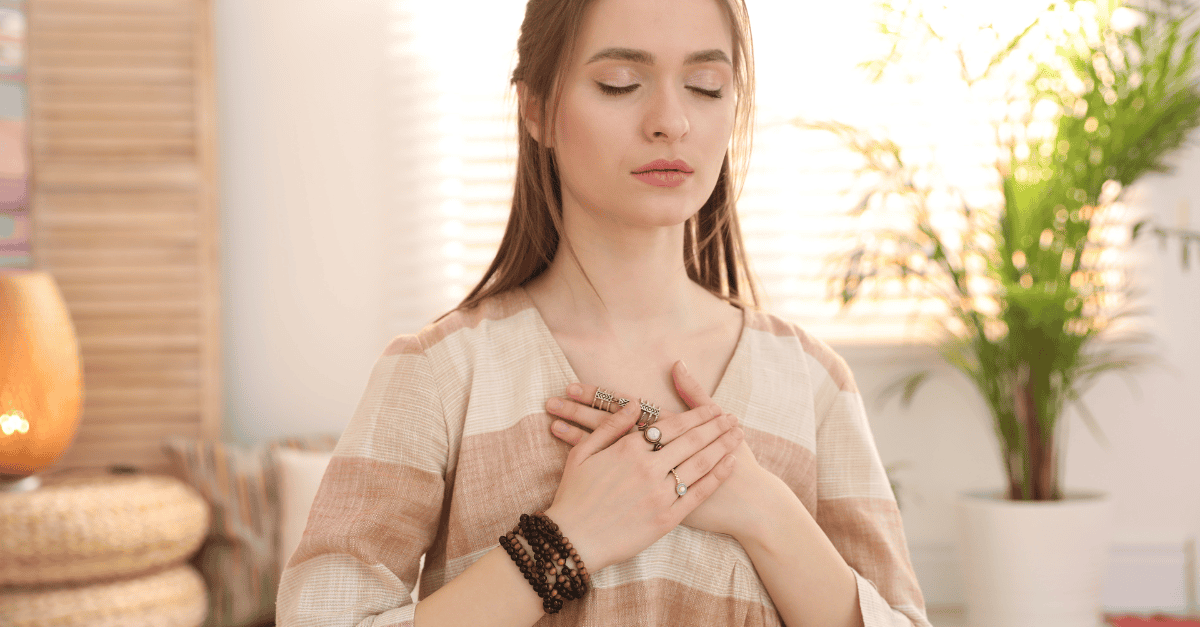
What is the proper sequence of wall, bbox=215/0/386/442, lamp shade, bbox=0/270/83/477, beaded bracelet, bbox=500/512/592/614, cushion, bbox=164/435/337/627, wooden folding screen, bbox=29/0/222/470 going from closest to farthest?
beaded bracelet, bbox=500/512/592/614 < lamp shade, bbox=0/270/83/477 < cushion, bbox=164/435/337/627 < wooden folding screen, bbox=29/0/222/470 < wall, bbox=215/0/386/442

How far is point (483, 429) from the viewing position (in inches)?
35.2

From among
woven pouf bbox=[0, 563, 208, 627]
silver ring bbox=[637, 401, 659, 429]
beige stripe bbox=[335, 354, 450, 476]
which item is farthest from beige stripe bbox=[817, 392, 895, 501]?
woven pouf bbox=[0, 563, 208, 627]

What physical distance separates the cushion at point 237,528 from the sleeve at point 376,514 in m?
1.53

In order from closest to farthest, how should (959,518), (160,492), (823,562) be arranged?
(823,562) → (160,492) → (959,518)

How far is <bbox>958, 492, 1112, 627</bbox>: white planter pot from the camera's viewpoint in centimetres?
232

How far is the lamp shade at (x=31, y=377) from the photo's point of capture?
203cm

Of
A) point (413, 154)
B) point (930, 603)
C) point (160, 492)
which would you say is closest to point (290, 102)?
point (413, 154)

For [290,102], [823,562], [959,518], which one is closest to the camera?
[823,562]

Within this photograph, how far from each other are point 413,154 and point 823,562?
2.13 metres

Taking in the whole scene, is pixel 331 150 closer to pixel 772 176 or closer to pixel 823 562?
pixel 772 176

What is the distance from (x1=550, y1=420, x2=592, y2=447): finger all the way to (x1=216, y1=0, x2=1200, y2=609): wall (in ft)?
6.25

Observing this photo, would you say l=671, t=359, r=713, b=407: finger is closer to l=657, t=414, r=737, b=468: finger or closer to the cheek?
l=657, t=414, r=737, b=468: finger

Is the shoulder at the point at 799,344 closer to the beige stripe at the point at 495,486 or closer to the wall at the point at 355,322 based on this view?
the beige stripe at the point at 495,486

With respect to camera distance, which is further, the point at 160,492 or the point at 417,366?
the point at 160,492
